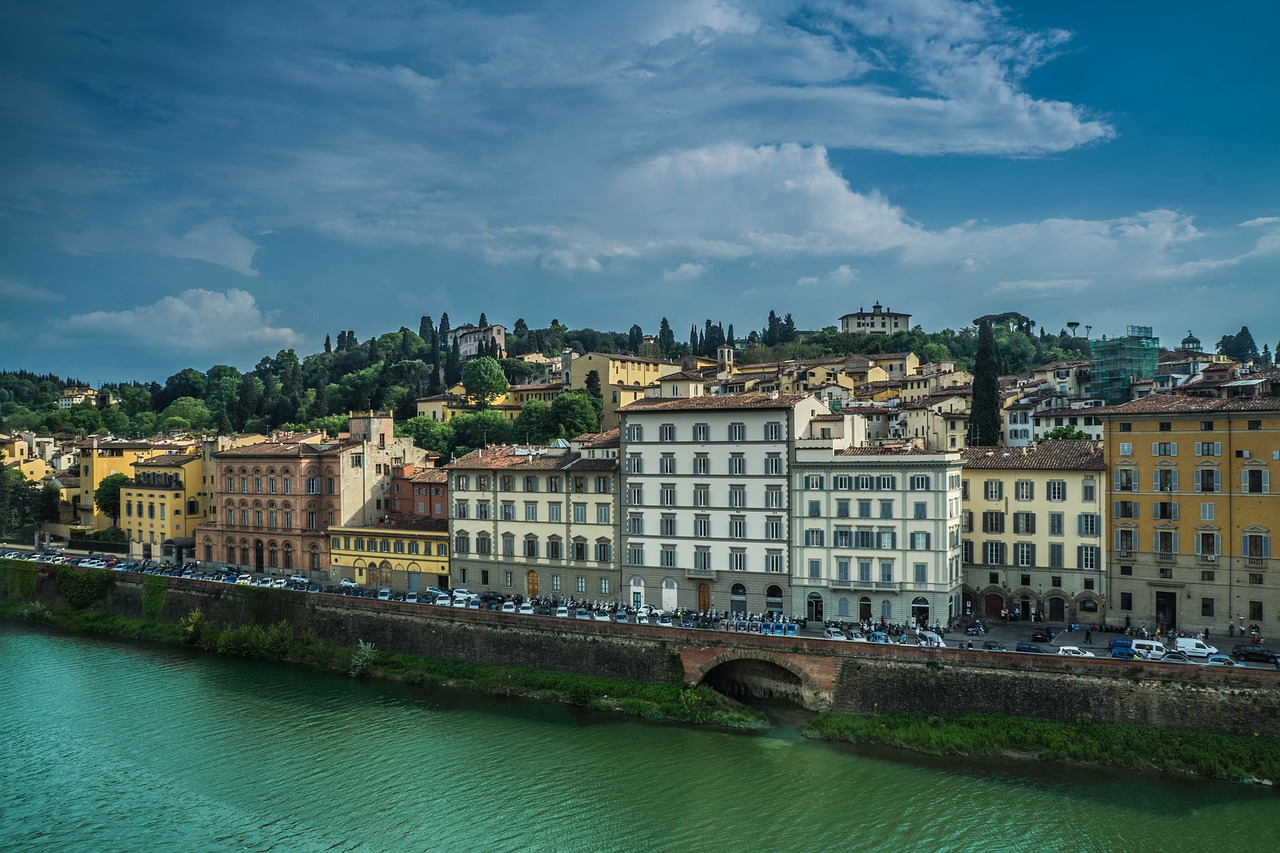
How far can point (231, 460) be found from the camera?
62.1 meters

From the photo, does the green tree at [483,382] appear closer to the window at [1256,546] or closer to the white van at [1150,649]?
the window at [1256,546]

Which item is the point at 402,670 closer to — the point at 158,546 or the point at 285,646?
the point at 285,646

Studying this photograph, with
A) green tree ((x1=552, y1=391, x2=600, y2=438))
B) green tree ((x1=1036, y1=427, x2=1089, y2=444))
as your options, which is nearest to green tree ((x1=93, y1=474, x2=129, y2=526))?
green tree ((x1=552, y1=391, x2=600, y2=438))

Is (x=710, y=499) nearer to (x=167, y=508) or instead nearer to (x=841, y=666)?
(x=841, y=666)

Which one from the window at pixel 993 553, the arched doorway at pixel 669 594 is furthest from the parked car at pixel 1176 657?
the arched doorway at pixel 669 594

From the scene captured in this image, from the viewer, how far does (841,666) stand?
121ft

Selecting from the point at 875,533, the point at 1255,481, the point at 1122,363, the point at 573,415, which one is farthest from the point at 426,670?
the point at 1122,363

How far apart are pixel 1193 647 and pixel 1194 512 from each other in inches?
331

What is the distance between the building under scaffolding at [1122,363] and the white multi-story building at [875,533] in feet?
145

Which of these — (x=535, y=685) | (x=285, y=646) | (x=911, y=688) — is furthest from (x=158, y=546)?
(x=911, y=688)

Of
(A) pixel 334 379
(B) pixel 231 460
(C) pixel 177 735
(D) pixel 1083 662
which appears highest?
(A) pixel 334 379

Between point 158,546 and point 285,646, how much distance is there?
27082 mm

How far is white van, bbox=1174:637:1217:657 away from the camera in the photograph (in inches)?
1335

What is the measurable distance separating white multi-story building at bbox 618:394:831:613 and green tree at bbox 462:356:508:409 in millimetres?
52865
